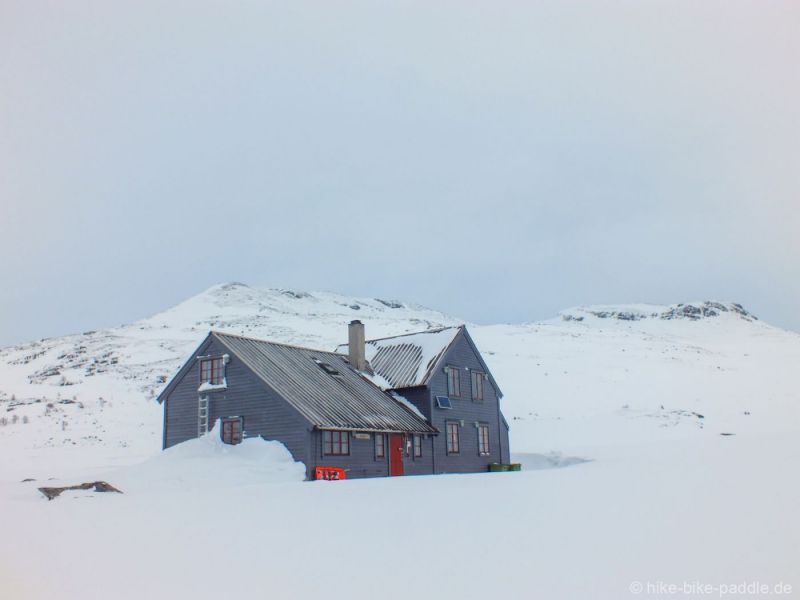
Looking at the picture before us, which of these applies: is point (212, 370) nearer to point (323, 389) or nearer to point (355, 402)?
point (323, 389)

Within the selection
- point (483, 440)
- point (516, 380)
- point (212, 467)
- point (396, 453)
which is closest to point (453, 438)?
point (483, 440)

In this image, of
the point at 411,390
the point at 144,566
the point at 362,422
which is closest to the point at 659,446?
the point at 411,390

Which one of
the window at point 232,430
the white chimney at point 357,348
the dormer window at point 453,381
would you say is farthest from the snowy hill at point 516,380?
the white chimney at point 357,348

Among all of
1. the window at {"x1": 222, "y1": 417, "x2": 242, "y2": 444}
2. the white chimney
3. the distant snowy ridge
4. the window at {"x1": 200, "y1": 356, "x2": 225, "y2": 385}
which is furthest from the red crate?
the distant snowy ridge

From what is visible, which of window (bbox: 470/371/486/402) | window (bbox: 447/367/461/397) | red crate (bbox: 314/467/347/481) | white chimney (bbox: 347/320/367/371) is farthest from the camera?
window (bbox: 470/371/486/402)

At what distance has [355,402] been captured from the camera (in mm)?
30938

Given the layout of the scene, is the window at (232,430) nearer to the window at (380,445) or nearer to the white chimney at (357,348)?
the window at (380,445)

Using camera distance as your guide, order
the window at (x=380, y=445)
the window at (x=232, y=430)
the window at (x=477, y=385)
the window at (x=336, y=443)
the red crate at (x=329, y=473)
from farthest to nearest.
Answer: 1. the window at (x=477, y=385)
2. the window at (x=380, y=445)
3. the window at (x=232, y=430)
4. the window at (x=336, y=443)
5. the red crate at (x=329, y=473)

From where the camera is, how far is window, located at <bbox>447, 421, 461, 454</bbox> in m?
35.4

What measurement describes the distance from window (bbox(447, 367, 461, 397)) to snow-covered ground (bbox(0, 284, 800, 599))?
6849 mm

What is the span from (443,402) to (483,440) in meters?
4.68

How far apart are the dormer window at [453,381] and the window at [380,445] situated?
21.4ft

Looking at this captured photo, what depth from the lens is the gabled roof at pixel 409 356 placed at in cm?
3541

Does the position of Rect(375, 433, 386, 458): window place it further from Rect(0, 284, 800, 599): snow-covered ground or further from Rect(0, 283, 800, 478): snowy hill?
Rect(0, 283, 800, 478): snowy hill
